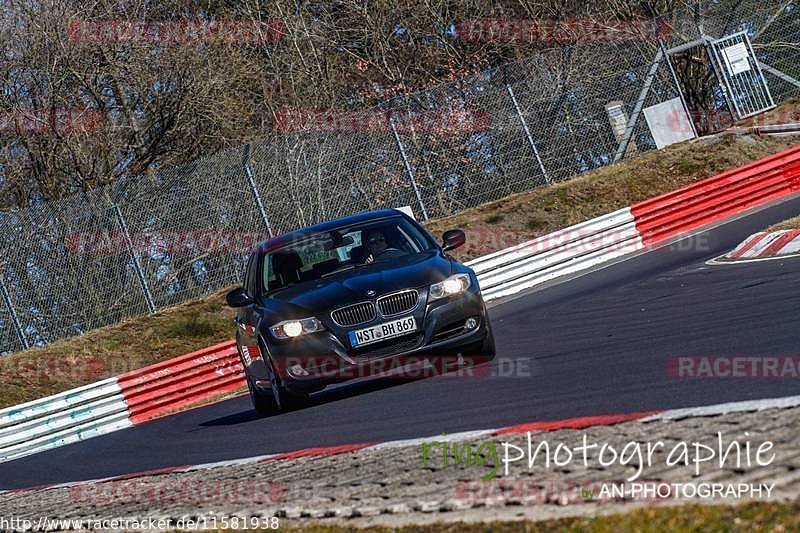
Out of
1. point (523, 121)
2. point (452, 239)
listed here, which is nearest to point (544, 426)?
point (452, 239)

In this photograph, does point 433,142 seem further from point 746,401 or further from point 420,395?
point 746,401

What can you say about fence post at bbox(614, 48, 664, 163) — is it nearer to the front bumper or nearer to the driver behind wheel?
the driver behind wheel

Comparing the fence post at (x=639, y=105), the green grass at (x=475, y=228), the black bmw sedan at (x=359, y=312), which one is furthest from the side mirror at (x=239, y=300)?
the fence post at (x=639, y=105)

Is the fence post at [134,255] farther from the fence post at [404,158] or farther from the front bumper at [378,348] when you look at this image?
the front bumper at [378,348]

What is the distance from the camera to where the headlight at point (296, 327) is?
32.4ft

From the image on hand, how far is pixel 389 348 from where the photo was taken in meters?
9.80

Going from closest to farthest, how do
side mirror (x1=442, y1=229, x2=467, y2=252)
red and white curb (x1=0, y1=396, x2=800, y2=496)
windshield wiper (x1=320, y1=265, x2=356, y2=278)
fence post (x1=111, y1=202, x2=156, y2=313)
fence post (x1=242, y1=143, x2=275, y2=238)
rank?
red and white curb (x1=0, y1=396, x2=800, y2=496) → windshield wiper (x1=320, y1=265, x2=356, y2=278) → side mirror (x1=442, y1=229, x2=467, y2=252) → fence post (x1=111, y1=202, x2=156, y2=313) → fence post (x1=242, y1=143, x2=275, y2=238)

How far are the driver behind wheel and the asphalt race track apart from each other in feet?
3.71

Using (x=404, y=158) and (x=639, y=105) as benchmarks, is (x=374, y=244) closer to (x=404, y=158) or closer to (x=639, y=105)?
Answer: (x=404, y=158)

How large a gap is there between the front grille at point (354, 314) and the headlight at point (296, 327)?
147 millimetres

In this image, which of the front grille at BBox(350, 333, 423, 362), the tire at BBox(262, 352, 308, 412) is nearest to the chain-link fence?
the tire at BBox(262, 352, 308, 412)

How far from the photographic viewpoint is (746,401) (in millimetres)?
5938

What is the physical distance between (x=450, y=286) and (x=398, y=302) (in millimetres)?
Answer: 461

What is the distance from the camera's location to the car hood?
9922mm
